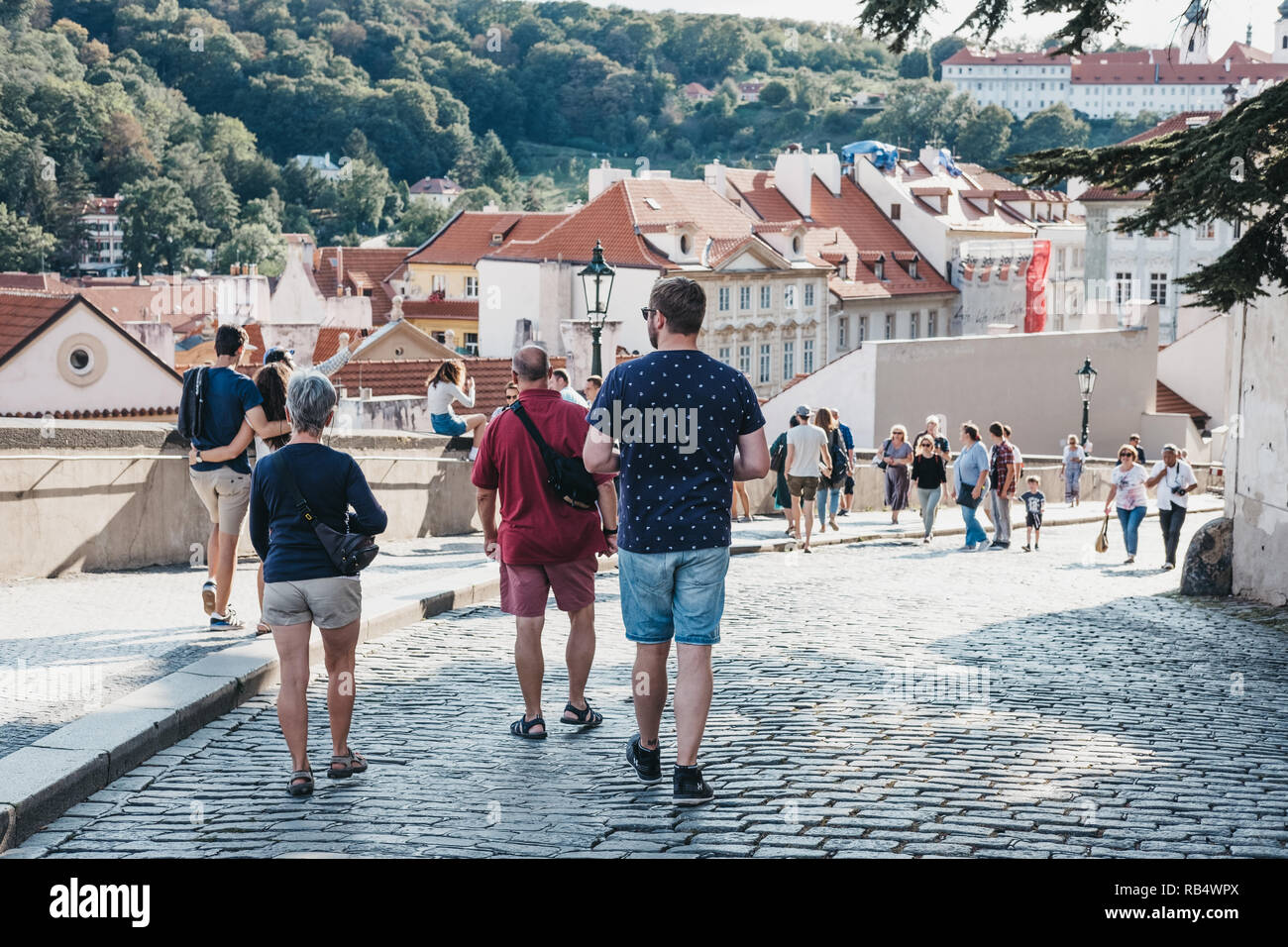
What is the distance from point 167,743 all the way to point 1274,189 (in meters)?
7.24

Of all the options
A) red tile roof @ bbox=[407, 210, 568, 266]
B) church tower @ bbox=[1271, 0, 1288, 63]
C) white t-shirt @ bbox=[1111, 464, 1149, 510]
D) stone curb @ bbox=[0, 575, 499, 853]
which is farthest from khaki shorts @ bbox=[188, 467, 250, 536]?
church tower @ bbox=[1271, 0, 1288, 63]

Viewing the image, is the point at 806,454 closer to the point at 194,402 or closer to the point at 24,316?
the point at 194,402

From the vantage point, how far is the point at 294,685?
6.34 m

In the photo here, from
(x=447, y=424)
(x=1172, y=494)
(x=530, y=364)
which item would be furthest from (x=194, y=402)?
(x=1172, y=494)

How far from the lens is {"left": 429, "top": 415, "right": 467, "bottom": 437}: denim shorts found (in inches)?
559

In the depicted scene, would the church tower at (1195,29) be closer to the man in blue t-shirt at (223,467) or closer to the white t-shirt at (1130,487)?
the man in blue t-shirt at (223,467)

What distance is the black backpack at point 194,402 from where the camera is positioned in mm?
8992

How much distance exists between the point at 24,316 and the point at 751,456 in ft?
84.4

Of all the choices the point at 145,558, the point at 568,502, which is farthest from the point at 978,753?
the point at 145,558

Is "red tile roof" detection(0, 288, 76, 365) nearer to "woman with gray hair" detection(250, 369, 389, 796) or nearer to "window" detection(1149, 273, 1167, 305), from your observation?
"woman with gray hair" detection(250, 369, 389, 796)

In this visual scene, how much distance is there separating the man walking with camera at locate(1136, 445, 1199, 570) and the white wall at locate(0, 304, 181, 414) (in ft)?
61.7
